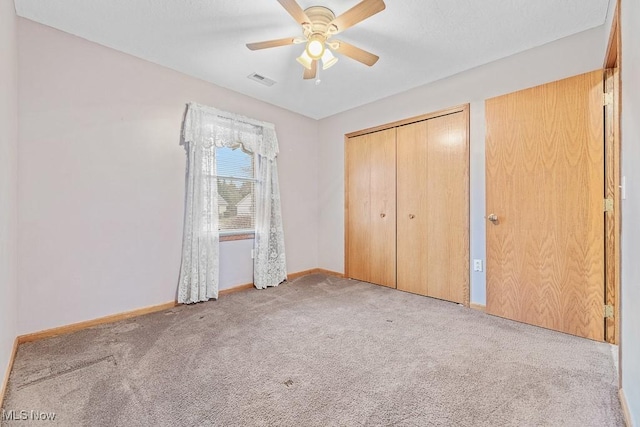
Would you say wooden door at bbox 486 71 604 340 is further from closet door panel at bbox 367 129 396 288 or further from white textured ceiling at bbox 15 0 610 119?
closet door panel at bbox 367 129 396 288

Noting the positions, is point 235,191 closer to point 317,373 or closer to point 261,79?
point 261,79

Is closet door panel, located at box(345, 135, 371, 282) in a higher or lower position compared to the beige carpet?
higher

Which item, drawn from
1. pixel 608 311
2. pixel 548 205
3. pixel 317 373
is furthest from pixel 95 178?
pixel 608 311

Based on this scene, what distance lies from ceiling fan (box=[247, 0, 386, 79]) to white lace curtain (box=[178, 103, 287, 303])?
1.28 metres

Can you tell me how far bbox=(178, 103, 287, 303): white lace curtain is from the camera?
300 centimetres

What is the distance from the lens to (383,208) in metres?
3.70

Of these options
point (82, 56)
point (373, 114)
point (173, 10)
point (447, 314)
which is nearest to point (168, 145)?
point (82, 56)

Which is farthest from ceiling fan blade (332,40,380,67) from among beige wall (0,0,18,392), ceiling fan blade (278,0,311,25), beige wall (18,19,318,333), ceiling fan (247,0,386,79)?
beige wall (0,0,18,392)

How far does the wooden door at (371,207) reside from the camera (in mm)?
3625

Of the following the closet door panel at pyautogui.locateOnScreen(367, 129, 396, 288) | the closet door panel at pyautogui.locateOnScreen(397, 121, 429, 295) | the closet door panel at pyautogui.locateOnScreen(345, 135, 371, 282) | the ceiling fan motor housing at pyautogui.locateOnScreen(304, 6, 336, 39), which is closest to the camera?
the ceiling fan motor housing at pyautogui.locateOnScreen(304, 6, 336, 39)

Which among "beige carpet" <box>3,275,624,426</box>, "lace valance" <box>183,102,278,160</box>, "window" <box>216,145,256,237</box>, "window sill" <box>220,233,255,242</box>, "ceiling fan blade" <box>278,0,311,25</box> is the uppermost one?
"ceiling fan blade" <box>278,0,311,25</box>

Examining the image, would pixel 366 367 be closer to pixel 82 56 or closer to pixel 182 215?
pixel 182 215

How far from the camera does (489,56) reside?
8.80 ft
